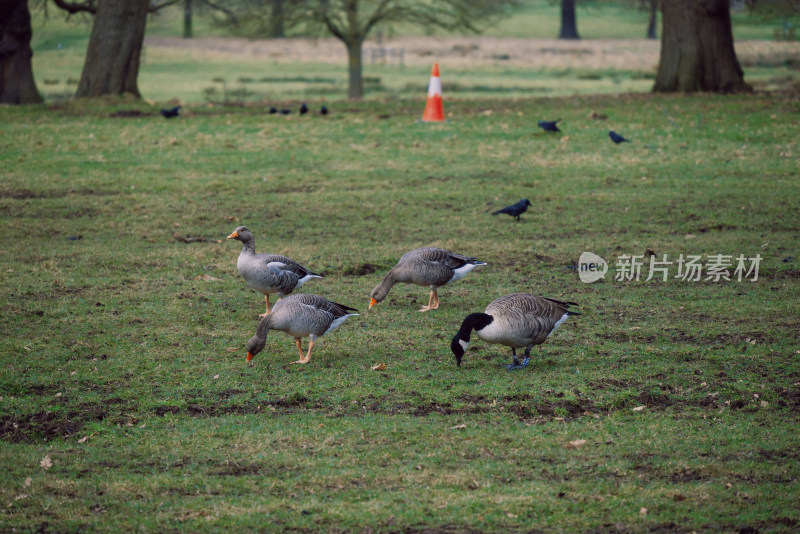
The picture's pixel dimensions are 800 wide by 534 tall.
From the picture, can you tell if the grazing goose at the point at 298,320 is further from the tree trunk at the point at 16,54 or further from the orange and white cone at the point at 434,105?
the tree trunk at the point at 16,54

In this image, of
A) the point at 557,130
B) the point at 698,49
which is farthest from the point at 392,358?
the point at 698,49

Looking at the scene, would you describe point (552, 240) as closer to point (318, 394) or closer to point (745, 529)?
point (318, 394)

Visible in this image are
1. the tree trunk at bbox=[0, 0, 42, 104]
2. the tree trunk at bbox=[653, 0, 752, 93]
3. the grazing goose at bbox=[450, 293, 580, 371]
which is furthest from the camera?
the tree trunk at bbox=[0, 0, 42, 104]

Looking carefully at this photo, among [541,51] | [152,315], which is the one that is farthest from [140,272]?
[541,51]

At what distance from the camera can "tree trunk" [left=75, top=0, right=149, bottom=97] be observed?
2817 cm

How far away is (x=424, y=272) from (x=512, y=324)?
2.44 m

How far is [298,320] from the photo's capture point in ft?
28.3

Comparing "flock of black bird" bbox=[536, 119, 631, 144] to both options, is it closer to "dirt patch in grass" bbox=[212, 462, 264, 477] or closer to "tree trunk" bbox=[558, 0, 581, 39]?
"dirt patch in grass" bbox=[212, 462, 264, 477]

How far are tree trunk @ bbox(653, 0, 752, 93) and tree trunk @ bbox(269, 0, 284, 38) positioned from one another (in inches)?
569

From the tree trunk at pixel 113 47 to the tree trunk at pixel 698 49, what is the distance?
16951 mm

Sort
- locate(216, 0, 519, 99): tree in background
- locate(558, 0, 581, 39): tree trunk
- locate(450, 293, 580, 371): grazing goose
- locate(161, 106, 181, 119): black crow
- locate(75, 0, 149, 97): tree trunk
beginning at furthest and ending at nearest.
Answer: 1. locate(558, 0, 581, 39): tree trunk
2. locate(216, 0, 519, 99): tree in background
3. locate(75, 0, 149, 97): tree trunk
4. locate(161, 106, 181, 119): black crow
5. locate(450, 293, 580, 371): grazing goose

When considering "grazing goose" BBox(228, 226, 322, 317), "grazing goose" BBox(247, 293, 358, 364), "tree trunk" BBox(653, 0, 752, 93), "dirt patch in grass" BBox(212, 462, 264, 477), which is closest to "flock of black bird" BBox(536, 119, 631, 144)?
"tree trunk" BBox(653, 0, 752, 93)

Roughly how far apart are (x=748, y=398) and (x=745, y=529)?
238 cm

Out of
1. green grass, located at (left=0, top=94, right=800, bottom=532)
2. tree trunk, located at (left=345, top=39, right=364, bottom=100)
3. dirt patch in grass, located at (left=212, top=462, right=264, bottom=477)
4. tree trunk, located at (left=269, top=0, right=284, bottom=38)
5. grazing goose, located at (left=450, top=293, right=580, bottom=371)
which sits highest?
tree trunk, located at (left=269, top=0, right=284, bottom=38)
